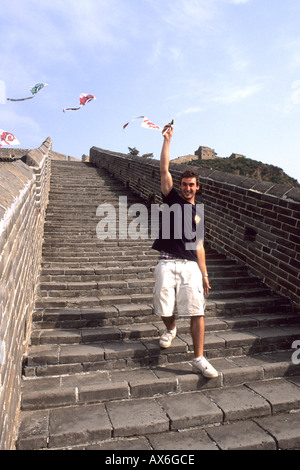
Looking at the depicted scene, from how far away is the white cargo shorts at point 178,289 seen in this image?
10.3 ft

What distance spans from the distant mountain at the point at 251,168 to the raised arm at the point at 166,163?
3974cm

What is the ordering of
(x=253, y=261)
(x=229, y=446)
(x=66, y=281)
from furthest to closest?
(x=253, y=261), (x=66, y=281), (x=229, y=446)

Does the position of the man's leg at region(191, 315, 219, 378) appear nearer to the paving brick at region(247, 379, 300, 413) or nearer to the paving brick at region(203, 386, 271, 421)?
the paving brick at region(203, 386, 271, 421)

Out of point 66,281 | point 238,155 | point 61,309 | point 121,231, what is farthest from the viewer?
point 238,155

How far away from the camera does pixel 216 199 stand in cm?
639

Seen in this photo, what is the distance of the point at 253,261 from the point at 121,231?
9.64 feet

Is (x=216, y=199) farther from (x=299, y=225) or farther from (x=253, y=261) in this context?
(x=299, y=225)

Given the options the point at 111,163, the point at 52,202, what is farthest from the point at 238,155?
the point at 52,202

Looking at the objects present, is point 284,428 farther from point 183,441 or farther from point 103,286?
point 103,286

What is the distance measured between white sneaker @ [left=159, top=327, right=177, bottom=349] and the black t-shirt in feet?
2.74

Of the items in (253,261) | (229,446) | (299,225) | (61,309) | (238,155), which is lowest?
(229,446)

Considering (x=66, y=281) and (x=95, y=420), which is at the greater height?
(x=66, y=281)

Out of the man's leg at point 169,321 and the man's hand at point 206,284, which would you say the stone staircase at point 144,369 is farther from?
the man's hand at point 206,284

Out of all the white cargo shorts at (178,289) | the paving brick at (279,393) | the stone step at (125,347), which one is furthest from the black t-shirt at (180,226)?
the paving brick at (279,393)
